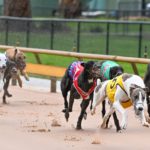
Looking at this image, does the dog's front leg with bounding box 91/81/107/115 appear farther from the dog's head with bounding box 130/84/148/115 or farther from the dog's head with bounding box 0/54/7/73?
the dog's head with bounding box 0/54/7/73

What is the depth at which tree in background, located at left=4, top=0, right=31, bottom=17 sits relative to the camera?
30.3 m

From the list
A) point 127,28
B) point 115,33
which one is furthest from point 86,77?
point 127,28

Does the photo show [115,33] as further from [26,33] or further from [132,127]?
[132,127]

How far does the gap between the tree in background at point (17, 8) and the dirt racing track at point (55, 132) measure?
16.2 meters

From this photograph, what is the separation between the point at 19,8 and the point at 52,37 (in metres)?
6.24

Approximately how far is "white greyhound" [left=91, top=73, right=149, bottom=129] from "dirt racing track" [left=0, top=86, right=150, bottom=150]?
498mm

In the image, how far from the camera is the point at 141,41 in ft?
72.9

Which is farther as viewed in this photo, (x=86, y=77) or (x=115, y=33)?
(x=115, y=33)

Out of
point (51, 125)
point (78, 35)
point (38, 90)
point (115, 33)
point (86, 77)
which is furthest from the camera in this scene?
point (115, 33)

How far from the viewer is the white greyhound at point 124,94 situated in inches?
355

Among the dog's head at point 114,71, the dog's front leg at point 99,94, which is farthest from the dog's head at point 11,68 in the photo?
the dog's front leg at point 99,94

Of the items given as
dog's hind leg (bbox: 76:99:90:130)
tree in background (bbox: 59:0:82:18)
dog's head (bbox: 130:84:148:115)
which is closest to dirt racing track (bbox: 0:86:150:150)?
dog's hind leg (bbox: 76:99:90:130)

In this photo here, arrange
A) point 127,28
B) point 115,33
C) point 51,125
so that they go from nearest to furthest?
1. point 51,125
2. point 115,33
3. point 127,28

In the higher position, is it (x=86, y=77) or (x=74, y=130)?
(x=86, y=77)
